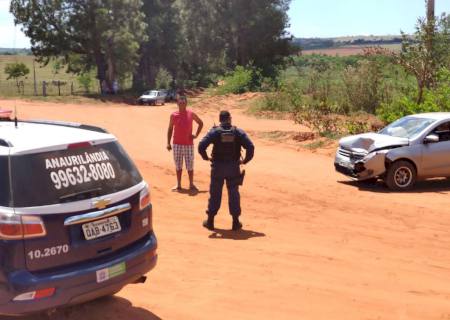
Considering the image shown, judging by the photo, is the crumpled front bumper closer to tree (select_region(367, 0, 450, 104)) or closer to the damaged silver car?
the damaged silver car

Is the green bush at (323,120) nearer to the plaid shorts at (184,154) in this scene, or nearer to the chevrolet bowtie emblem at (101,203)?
the plaid shorts at (184,154)

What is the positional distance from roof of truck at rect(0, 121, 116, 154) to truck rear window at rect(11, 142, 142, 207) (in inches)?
2.3

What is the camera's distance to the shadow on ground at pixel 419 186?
1292 cm

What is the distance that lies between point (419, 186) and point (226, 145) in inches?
246

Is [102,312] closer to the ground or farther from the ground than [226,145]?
closer to the ground

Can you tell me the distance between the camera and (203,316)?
18.6 feet

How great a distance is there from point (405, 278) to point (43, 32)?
4664 centimetres

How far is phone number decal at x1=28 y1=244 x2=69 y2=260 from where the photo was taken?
Answer: 4.53 meters

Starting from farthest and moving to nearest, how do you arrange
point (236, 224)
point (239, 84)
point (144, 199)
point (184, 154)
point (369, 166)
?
1. point (239, 84)
2. point (369, 166)
3. point (184, 154)
4. point (236, 224)
5. point (144, 199)

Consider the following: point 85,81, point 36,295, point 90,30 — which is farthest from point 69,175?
point 85,81

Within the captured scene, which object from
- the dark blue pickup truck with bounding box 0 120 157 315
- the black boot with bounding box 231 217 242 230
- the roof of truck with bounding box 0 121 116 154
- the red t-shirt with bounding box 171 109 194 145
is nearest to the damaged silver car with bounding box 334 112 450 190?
the red t-shirt with bounding box 171 109 194 145

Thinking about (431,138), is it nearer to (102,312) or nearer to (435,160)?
(435,160)

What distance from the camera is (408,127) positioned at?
13555 mm

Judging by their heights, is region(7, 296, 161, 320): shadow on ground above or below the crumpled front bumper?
below
